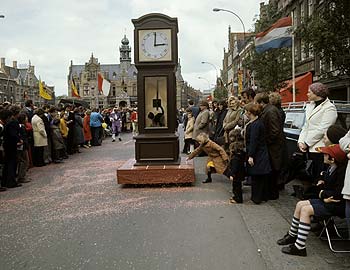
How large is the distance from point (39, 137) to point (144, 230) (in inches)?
335

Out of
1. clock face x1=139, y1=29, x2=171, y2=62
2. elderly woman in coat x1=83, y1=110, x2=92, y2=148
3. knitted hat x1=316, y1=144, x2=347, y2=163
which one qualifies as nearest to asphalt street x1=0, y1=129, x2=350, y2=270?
knitted hat x1=316, y1=144, x2=347, y2=163

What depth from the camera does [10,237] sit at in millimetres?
6320

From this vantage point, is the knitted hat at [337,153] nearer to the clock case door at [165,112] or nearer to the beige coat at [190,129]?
the clock case door at [165,112]

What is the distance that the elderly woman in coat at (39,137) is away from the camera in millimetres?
13837

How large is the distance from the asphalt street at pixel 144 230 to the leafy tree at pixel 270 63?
18112 millimetres

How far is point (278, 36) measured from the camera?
719 inches

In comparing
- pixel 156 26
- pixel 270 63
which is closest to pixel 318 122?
pixel 156 26

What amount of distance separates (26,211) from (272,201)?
449 centimetres

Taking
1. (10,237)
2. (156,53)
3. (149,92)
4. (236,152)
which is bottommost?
(10,237)

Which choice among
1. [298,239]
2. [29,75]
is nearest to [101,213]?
[298,239]

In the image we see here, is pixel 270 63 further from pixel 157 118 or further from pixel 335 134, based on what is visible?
pixel 335 134

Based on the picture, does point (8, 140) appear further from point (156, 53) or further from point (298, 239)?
→ point (298, 239)

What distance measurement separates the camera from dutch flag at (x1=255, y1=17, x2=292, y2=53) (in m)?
18.2

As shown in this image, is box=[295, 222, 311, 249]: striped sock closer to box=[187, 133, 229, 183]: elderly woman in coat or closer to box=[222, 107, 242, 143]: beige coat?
box=[187, 133, 229, 183]: elderly woman in coat
